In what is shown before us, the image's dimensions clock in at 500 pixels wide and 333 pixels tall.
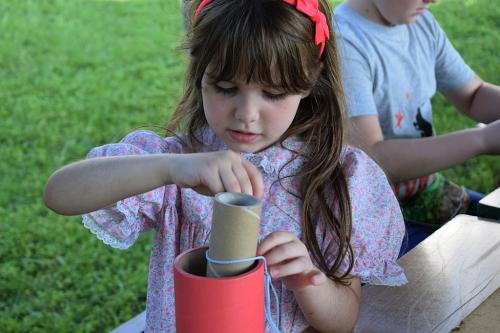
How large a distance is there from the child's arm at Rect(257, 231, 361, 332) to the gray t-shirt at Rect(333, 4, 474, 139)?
97cm

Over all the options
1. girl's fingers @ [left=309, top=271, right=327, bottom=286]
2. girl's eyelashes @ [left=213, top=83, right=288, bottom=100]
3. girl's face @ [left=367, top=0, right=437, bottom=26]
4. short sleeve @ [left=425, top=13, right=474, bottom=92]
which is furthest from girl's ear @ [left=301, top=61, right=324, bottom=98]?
short sleeve @ [left=425, top=13, right=474, bottom=92]

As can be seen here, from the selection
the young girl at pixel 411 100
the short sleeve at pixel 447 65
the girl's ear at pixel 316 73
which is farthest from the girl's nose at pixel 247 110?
the short sleeve at pixel 447 65

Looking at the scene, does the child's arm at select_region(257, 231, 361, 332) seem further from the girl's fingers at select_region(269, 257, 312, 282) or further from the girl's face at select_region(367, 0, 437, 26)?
the girl's face at select_region(367, 0, 437, 26)

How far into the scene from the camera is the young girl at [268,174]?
4.93ft

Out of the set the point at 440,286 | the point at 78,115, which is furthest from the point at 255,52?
the point at 78,115

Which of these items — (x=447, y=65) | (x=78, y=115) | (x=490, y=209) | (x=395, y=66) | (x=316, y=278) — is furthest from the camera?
(x=78, y=115)

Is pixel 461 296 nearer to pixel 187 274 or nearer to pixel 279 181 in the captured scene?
pixel 279 181

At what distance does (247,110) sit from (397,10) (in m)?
1.21

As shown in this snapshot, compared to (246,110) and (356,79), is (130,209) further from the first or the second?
(356,79)

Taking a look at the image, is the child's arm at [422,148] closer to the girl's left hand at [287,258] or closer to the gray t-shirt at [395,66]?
the gray t-shirt at [395,66]

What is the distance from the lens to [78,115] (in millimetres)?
5496

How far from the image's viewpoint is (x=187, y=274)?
44.6 inches

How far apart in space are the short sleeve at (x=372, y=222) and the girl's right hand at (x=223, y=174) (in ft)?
1.84

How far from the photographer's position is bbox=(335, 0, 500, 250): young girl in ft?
8.23
